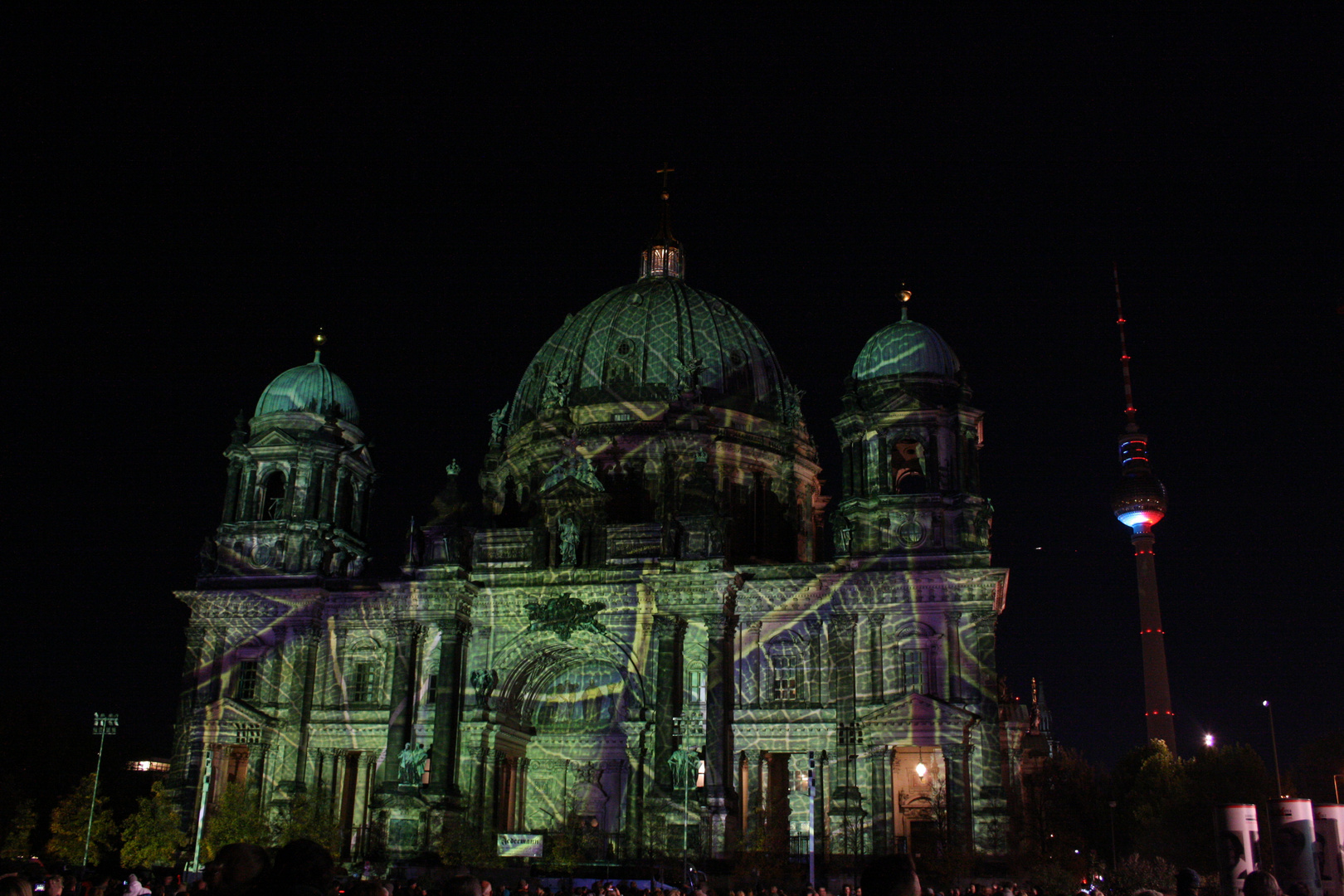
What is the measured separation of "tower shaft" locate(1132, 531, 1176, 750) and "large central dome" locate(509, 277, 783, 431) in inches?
4179

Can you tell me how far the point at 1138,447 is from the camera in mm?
149375

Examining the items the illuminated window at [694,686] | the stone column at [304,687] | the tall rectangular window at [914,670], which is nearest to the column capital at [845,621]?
the tall rectangular window at [914,670]

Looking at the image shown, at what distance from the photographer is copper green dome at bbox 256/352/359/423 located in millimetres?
65062

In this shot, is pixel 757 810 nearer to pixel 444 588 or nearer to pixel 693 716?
pixel 693 716

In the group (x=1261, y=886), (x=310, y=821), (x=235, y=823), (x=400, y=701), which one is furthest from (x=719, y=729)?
(x=1261, y=886)

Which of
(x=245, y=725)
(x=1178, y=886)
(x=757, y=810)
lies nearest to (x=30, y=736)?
(x=245, y=725)

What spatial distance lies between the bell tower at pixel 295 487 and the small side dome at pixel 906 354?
26073mm

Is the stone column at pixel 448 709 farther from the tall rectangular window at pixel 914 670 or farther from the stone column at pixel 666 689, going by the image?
the tall rectangular window at pixel 914 670

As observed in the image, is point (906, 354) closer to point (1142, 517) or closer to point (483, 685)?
point (483, 685)

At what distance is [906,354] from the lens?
196 feet

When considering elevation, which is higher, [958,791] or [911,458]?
[911,458]

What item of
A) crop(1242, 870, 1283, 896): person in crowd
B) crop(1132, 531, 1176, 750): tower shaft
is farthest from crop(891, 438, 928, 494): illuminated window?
crop(1132, 531, 1176, 750): tower shaft

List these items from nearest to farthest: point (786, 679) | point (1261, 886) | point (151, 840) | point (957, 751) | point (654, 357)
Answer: point (1261, 886) < point (957, 751) < point (151, 840) < point (786, 679) < point (654, 357)

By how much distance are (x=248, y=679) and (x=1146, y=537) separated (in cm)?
13391
